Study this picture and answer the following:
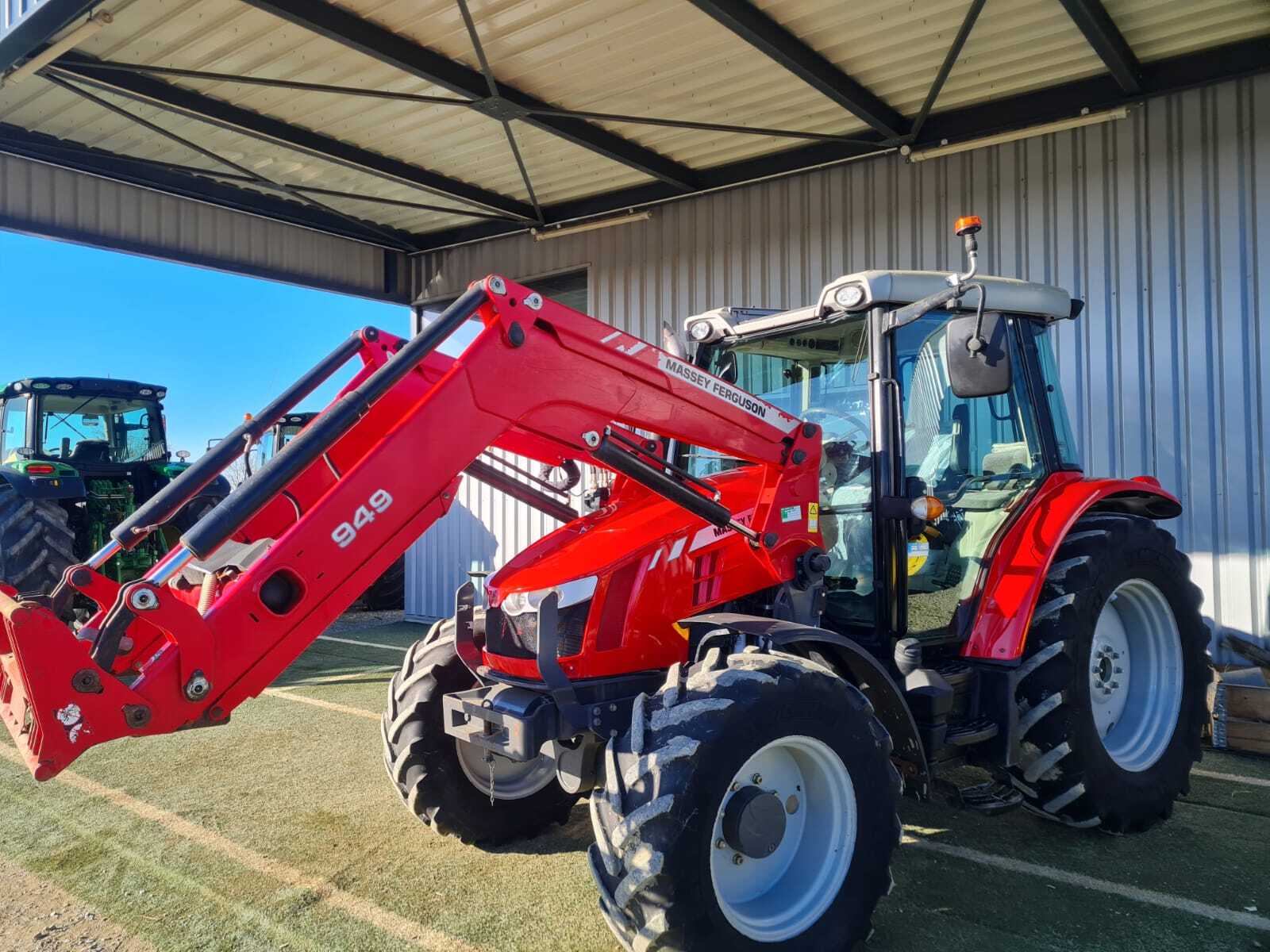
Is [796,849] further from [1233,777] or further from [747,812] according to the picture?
[1233,777]

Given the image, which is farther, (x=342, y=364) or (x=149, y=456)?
(x=149, y=456)

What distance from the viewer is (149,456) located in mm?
9672

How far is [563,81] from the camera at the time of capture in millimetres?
6812

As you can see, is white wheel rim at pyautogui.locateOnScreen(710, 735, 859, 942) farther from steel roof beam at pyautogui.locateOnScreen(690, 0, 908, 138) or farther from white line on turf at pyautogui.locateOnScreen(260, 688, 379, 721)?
steel roof beam at pyautogui.locateOnScreen(690, 0, 908, 138)

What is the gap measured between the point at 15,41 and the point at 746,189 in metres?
5.60

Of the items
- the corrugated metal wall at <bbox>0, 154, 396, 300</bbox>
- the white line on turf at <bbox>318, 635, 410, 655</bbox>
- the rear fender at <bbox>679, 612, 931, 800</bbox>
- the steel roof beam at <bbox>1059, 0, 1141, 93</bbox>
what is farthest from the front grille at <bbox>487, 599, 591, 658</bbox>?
the corrugated metal wall at <bbox>0, 154, 396, 300</bbox>

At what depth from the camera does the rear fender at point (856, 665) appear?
9.93 feet

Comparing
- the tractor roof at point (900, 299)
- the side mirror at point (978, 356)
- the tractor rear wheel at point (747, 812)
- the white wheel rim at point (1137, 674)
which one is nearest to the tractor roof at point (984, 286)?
the tractor roof at point (900, 299)

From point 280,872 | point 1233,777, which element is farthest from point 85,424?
point 1233,777

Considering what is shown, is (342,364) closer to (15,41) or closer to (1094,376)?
(15,41)

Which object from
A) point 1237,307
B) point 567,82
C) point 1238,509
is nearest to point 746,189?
point 567,82

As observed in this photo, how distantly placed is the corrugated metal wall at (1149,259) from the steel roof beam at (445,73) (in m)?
1.41

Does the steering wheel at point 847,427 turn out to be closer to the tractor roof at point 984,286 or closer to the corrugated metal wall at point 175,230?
the tractor roof at point 984,286

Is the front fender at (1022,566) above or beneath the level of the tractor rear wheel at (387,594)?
above
